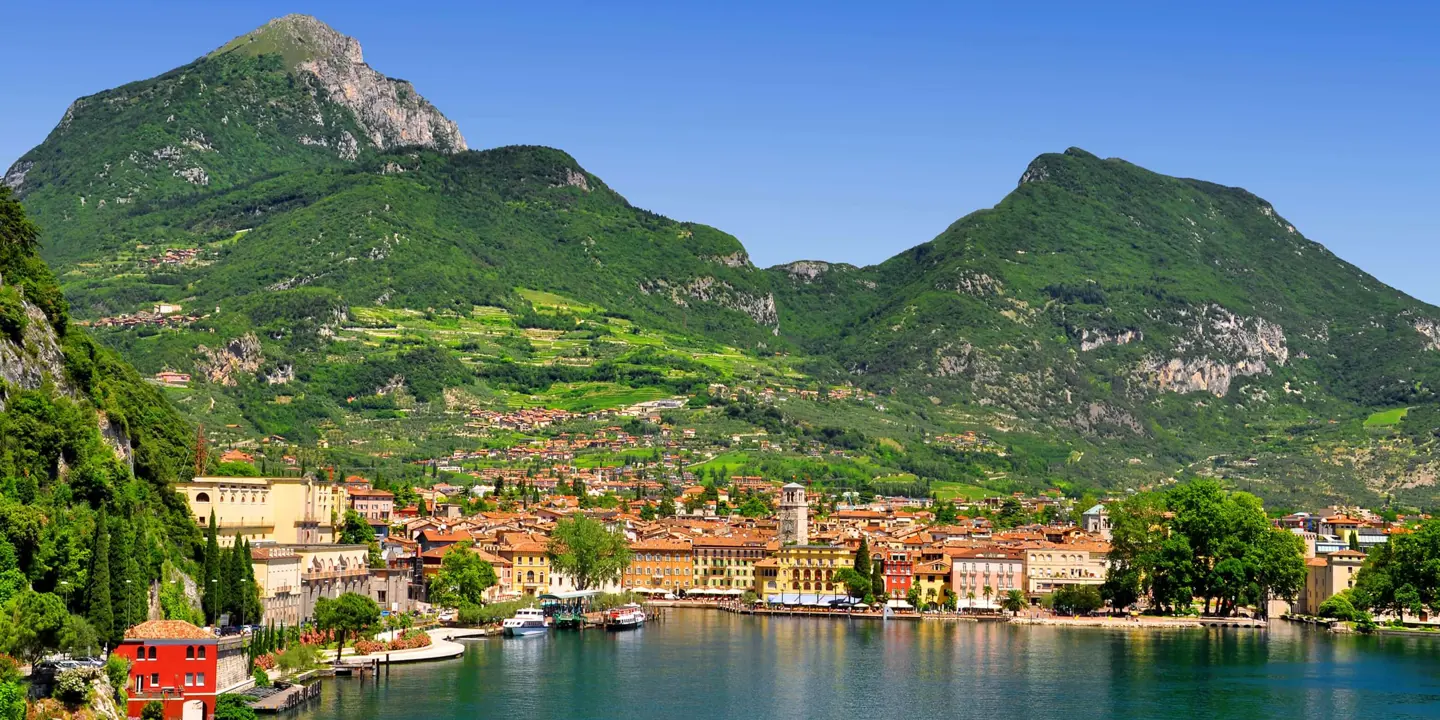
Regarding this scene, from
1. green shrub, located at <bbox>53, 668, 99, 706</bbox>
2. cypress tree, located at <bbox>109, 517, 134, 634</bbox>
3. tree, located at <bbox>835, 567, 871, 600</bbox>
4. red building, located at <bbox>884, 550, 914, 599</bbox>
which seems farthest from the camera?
red building, located at <bbox>884, 550, 914, 599</bbox>

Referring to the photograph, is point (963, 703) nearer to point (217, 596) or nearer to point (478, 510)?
point (217, 596)

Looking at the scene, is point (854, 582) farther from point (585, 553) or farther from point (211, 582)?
point (211, 582)

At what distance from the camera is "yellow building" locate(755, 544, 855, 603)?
140 metres

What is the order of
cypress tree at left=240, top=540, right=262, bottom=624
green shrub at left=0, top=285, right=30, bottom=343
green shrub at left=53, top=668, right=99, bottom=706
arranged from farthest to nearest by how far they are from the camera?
cypress tree at left=240, top=540, right=262, bottom=624, green shrub at left=0, top=285, right=30, bottom=343, green shrub at left=53, top=668, right=99, bottom=706

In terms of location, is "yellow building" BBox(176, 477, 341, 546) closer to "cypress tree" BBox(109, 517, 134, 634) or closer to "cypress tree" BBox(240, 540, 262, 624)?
"cypress tree" BBox(240, 540, 262, 624)

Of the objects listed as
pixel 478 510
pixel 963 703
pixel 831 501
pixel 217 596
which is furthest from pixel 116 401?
pixel 831 501

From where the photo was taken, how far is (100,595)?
6038 centimetres

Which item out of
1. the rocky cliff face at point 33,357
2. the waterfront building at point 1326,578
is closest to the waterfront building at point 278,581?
the rocky cliff face at point 33,357

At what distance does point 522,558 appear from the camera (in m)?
128

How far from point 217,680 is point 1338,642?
66.6 meters

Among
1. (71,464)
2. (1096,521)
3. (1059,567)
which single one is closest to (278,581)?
(71,464)

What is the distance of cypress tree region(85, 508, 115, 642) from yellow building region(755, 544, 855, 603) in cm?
8107

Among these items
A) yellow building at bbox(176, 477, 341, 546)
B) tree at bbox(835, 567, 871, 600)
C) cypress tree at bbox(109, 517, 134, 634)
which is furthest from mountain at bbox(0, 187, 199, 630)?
tree at bbox(835, 567, 871, 600)

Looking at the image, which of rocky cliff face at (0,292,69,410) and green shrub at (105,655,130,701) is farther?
rocky cliff face at (0,292,69,410)
